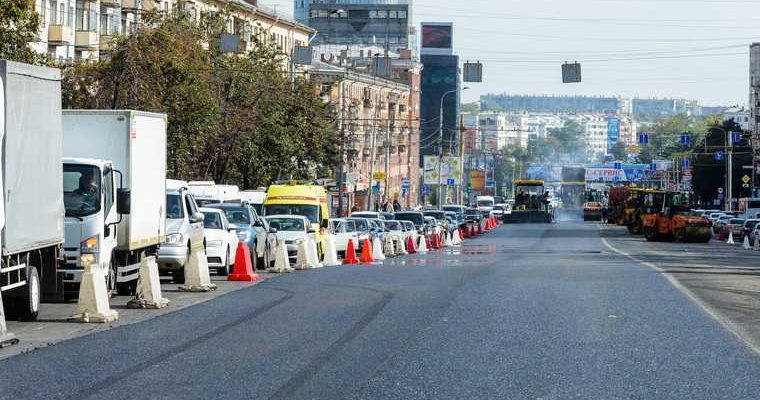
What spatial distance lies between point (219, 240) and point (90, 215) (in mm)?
9379

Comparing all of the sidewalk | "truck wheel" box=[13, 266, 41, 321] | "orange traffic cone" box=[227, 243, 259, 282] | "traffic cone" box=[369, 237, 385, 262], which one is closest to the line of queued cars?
"traffic cone" box=[369, 237, 385, 262]

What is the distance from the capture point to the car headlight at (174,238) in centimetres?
2912

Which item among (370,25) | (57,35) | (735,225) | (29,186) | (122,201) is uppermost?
(370,25)

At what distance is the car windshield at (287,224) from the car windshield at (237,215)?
13.2 ft

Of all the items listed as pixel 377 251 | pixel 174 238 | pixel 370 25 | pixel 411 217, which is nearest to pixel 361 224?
pixel 377 251

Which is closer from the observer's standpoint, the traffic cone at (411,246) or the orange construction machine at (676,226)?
the traffic cone at (411,246)

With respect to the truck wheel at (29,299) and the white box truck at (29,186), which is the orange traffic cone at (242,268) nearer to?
the white box truck at (29,186)

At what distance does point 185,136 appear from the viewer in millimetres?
53062

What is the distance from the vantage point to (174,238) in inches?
1154

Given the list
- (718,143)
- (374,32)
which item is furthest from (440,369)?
(374,32)

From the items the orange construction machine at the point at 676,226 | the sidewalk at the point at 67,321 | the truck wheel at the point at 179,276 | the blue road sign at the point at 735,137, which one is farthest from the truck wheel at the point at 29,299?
the blue road sign at the point at 735,137

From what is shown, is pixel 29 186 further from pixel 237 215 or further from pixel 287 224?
pixel 287 224

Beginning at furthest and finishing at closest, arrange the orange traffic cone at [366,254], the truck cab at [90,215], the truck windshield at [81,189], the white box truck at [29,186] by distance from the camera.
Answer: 1. the orange traffic cone at [366,254]
2. the truck windshield at [81,189]
3. the truck cab at [90,215]
4. the white box truck at [29,186]

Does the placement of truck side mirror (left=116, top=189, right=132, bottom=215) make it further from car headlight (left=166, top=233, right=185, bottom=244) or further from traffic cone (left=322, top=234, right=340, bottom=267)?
traffic cone (left=322, top=234, right=340, bottom=267)
